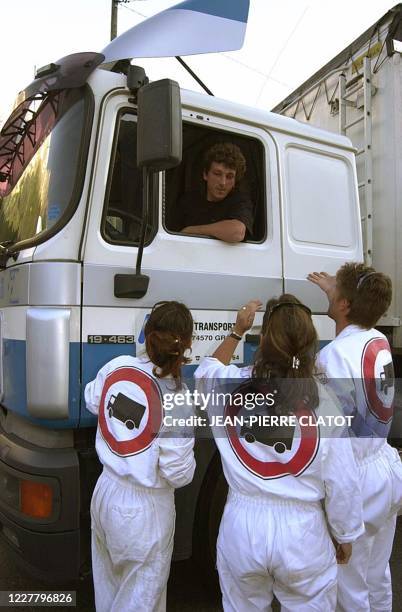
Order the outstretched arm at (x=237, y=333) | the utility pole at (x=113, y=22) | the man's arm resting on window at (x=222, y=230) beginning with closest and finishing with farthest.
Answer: the outstretched arm at (x=237, y=333) → the man's arm resting on window at (x=222, y=230) → the utility pole at (x=113, y=22)

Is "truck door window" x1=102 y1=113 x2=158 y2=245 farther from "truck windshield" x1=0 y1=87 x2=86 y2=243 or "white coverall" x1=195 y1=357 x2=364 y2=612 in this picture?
"white coverall" x1=195 y1=357 x2=364 y2=612

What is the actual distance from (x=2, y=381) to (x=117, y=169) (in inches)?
50.2

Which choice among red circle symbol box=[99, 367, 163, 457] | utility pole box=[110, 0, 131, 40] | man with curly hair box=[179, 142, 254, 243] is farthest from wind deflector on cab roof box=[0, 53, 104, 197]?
utility pole box=[110, 0, 131, 40]

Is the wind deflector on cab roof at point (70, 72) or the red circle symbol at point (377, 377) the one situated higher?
the wind deflector on cab roof at point (70, 72)

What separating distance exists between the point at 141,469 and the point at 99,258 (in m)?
1.01

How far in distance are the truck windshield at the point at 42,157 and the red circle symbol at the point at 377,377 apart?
Result: 1.54 m

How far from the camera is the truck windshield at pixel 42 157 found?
2.48m

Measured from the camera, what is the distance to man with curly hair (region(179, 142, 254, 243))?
288cm

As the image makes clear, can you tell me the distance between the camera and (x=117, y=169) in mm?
2633

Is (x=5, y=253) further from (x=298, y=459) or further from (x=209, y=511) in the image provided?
(x=298, y=459)

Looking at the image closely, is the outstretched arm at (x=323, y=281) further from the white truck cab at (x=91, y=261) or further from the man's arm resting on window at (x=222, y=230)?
the man's arm resting on window at (x=222, y=230)

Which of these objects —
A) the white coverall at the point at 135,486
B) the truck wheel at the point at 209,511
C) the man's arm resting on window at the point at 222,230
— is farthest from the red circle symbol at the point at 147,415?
the man's arm resting on window at the point at 222,230

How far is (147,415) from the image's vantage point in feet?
6.62

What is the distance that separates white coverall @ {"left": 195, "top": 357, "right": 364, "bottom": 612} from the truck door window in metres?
1.26
